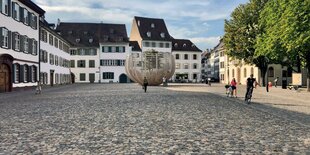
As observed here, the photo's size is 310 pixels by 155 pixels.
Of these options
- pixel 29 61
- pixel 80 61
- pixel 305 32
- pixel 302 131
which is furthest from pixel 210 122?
pixel 80 61

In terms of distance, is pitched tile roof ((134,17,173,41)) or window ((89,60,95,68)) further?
pitched tile roof ((134,17,173,41))

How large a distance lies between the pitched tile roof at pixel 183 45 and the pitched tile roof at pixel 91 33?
20264 mm

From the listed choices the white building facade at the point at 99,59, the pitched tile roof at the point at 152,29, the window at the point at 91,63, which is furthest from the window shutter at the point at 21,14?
the pitched tile roof at the point at 152,29

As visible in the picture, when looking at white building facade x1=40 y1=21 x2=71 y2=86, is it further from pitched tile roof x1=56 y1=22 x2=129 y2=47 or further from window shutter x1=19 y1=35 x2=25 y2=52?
pitched tile roof x1=56 y1=22 x2=129 y2=47

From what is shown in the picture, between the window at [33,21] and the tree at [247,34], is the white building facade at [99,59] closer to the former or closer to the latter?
the tree at [247,34]

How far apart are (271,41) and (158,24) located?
2738 inches

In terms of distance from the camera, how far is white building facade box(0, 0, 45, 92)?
32.7 m

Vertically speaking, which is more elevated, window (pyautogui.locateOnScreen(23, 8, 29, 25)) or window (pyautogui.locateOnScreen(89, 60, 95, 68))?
window (pyautogui.locateOnScreen(23, 8, 29, 25))

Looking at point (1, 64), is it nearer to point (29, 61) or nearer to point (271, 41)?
point (29, 61)

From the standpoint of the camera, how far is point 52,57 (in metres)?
54.7

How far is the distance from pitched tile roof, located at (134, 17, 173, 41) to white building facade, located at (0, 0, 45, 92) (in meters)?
55.0

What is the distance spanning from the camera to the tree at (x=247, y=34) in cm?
5147

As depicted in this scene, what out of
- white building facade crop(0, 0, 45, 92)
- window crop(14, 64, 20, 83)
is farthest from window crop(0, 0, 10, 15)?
window crop(14, 64, 20, 83)

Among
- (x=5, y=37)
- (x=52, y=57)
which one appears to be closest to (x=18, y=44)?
(x=5, y=37)
